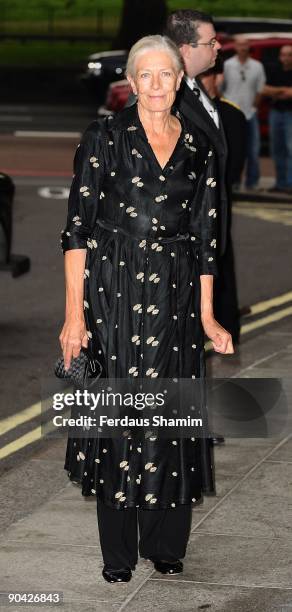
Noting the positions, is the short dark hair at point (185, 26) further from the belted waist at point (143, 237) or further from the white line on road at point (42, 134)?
the white line on road at point (42, 134)

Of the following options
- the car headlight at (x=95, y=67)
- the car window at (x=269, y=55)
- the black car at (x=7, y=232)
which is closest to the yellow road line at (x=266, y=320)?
the black car at (x=7, y=232)

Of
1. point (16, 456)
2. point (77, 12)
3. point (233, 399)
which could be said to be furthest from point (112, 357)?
point (77, 12)

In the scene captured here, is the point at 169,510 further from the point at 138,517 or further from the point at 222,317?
the point at 222,317

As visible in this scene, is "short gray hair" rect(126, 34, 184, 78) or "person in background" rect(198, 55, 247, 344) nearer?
"short gray hair" rect(126, 34, 184, 78)

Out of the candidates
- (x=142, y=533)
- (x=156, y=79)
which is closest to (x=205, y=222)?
(x=156, y=79)

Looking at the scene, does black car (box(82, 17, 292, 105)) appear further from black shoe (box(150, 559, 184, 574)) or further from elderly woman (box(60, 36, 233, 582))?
black shoe (box(150, 559, 184, 574))

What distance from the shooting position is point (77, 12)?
47938 millimetres

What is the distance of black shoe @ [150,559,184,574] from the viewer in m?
5.88

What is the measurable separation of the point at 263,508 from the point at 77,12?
140ft

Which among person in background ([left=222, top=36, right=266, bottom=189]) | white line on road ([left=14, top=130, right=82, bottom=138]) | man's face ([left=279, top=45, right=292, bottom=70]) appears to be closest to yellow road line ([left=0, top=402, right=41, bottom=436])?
person in background ([left=222, top=36, right=266, bottom=189])

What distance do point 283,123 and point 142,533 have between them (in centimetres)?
1404

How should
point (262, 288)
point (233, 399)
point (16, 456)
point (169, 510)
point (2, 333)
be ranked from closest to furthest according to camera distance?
point (169, 510) → point (16, 456) → point (233, 399) → point (2, 333) → point (262, 288)

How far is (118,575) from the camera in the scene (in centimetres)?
580

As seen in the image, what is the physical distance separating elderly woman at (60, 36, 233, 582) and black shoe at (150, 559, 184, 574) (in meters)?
0.14
